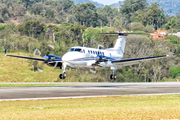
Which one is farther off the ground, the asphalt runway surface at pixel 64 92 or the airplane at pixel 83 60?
the airplane at pixel 83 60

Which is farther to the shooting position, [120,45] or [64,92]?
[120,45]

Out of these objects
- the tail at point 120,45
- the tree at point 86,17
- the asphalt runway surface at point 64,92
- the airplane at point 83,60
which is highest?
the tree at point 86,17

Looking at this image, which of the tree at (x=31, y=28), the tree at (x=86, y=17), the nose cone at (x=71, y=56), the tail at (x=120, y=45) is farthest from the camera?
the tree at (x=86, y=17)

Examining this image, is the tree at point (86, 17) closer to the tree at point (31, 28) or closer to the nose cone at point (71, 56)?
the tree at point (31, 28)

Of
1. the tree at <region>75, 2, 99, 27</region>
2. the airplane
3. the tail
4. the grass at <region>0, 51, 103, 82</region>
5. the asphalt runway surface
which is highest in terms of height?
the tree at <region>75, 2, 99, 27</region>

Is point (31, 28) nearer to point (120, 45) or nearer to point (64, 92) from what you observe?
point (120, 45)

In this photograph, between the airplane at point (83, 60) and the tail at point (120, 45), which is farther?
the tail at point (120, 45)

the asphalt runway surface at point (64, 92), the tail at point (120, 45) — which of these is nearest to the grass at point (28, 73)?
the tail at point (120, 45)

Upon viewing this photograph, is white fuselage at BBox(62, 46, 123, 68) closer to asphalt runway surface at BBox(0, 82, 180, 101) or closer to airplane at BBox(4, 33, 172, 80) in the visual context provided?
airplane at BBox(4, 33, 172, 80)

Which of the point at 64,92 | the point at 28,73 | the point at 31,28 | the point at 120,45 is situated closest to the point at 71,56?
the point at 64,92

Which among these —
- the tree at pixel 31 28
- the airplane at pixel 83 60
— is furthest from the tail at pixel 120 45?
the tree at pixel 31 28

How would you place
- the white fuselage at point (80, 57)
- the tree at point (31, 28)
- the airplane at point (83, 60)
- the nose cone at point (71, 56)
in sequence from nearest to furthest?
the nose cone at point (71, 56), the white fuselage at point (80, 57), the airplane at point (83, 60), the tree at point (31, 28)

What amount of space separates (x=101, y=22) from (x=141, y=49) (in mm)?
87397

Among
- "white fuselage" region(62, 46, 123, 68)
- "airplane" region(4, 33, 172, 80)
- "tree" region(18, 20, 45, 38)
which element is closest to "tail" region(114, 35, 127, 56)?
"airplane" region(4, 33, 172, 80)
